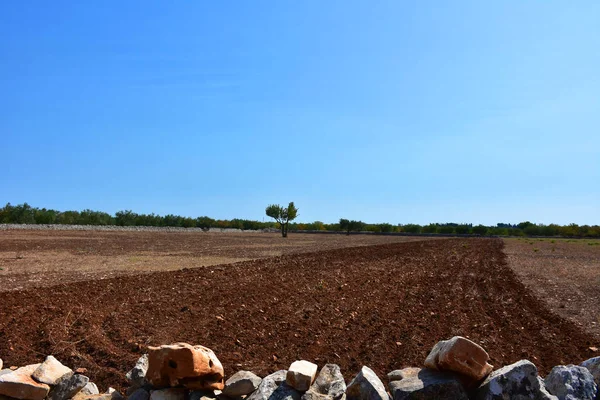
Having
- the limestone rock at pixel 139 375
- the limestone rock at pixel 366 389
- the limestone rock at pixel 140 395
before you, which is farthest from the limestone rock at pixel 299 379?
the limestone rock at pixel 139 375

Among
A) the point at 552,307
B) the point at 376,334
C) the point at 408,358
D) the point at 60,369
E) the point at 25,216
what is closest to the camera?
the point at 60,369

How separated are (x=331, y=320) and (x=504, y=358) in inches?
137

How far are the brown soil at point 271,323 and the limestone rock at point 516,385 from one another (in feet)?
7.29

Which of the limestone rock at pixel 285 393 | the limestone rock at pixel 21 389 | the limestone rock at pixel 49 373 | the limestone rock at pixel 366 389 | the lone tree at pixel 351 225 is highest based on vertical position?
the lone tree at pixel 351 225

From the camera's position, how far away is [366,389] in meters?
4.64

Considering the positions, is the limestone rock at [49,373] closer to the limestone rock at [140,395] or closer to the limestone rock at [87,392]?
the limestone rock at [87,392]

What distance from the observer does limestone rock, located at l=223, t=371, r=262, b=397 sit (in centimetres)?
508

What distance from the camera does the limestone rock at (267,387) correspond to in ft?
16.0

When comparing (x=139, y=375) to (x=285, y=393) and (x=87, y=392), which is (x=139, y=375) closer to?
(x=87, y=392)

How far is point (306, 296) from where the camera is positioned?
12836 millimetres

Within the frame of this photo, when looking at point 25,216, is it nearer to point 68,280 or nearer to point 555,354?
point 68,280

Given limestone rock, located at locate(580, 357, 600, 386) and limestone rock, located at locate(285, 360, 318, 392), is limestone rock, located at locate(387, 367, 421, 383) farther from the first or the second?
limestone rock, located at locate(580, 357, 600, 386)

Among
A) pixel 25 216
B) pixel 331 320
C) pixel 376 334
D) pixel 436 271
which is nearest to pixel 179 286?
pixel 331 320

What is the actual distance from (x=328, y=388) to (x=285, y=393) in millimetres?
445
